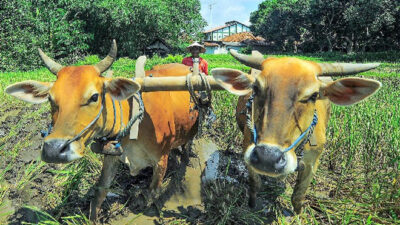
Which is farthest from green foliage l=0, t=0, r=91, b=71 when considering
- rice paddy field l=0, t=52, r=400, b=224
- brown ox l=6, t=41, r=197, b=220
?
brown ox l=6, t=41, r=197, b=220

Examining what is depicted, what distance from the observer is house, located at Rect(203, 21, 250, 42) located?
66750 millimetres

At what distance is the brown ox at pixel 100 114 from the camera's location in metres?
2.09

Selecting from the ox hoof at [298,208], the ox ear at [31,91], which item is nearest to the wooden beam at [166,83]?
the ox ear at [31,91]

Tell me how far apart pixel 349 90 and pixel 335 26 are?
39485 mm

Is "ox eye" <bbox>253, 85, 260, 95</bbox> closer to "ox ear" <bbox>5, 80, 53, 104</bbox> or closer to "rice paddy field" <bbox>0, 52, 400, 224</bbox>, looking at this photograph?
"rice paddy field" <bbox>0, 52, 400, 224</bbox>

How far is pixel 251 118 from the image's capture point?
2.57 meters

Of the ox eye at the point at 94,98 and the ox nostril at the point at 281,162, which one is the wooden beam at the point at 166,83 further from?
the ox nostril at the point at 281,162

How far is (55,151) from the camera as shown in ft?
6.45

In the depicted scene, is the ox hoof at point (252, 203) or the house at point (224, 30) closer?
the ox hoof at point (252, 203)

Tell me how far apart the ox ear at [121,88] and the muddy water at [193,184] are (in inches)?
54.9

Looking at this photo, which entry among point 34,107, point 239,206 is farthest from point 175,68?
point 34,107

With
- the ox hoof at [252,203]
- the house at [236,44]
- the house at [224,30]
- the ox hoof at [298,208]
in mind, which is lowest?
the ox hoof at [252,203]

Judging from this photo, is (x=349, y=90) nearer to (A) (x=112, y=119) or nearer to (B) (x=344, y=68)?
(B) (x=344, y=68)

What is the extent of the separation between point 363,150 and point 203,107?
2.31 metres
